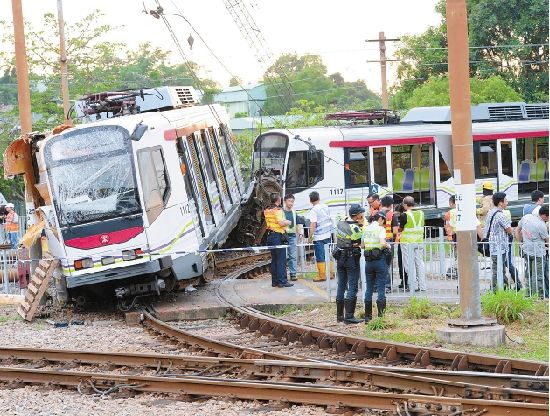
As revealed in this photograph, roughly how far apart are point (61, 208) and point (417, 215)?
5.87m

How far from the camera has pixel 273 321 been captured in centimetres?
1605

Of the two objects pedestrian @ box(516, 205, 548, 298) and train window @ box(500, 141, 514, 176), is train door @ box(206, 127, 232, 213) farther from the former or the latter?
pedestrian @ box(516, 205, 548, 298)

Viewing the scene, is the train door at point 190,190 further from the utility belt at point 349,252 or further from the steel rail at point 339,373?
the steel rail at point 339,373

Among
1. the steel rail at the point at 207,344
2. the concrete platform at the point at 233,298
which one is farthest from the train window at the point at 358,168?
the steel rail at the point at 207,344

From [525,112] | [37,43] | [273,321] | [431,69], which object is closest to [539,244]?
[273,321]

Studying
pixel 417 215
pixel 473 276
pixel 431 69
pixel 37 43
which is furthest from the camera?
pixel 431 69

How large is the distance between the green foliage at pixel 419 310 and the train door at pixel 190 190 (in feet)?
16.0

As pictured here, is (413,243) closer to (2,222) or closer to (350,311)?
(350,311)

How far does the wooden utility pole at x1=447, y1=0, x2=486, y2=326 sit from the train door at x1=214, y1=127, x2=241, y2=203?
40.4 ft

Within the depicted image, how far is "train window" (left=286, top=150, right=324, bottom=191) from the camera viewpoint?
27.0 meters

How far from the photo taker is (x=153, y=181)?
1891 cm

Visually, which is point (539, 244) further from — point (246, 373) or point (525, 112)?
point (525, 112)

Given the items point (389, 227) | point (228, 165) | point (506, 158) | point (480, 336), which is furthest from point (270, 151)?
point (480, 336)

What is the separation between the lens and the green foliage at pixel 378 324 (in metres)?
15.3
